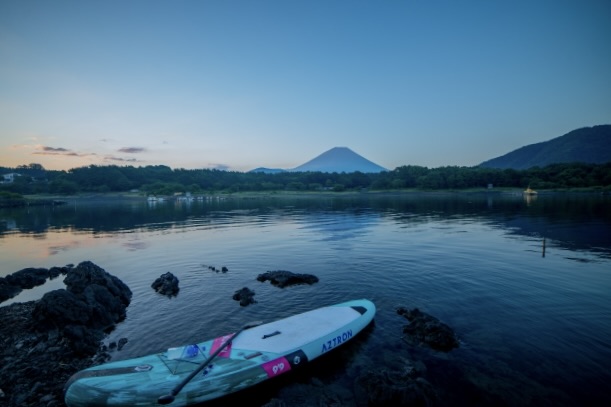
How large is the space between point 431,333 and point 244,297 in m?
9.78

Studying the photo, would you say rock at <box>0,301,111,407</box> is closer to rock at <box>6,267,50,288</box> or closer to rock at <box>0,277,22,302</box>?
rock at <box>0,277,22,302</box>

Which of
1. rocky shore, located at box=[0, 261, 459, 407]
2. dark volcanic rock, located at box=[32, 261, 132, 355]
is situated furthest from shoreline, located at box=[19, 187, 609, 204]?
dark volcanic rock, located at box=[32, 261, 132, 355]

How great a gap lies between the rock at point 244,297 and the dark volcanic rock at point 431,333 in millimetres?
8247

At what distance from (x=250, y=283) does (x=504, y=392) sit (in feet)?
49.1

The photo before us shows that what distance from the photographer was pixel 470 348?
37.9 ft

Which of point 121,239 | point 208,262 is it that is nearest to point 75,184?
point 121,239

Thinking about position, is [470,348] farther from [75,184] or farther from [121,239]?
[75,184]

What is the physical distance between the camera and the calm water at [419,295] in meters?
9.91

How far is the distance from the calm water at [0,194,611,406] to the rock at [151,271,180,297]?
49 cm

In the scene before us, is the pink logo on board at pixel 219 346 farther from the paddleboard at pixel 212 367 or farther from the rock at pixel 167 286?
the rock at pixel 167 286

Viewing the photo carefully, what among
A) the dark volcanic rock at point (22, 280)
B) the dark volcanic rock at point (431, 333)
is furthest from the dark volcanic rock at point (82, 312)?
the dark volcanic rock at point (431, 333)

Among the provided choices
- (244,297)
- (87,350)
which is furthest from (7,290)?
(244,297)

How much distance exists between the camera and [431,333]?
12.1 meters

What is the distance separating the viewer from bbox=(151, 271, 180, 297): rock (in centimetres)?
1900
